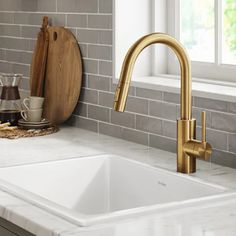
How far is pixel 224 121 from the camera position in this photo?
8.16 feet

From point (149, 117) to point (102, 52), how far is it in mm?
409

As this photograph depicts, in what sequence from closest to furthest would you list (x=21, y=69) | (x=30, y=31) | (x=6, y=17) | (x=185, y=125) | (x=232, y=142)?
(x=185, y=125) < (x=232, y=142) < (x=30, y=31) < (x=21, y=69) < (x=6, y=17)

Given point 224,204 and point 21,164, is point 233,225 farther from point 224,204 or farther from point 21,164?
point 21,164

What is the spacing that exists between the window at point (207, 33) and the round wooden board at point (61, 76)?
42 cm

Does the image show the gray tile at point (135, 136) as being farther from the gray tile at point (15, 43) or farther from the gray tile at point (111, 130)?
the gray tile at point (15, 43)

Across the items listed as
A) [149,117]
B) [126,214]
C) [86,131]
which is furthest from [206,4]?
[126,214]

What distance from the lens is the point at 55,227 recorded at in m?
1.80

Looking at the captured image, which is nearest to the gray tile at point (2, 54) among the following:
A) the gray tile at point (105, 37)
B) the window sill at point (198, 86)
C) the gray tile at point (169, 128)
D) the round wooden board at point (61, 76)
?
the round wooden board at point (61, 76)

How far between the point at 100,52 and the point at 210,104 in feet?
2.43

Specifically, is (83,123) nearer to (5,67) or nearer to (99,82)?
(99,82)

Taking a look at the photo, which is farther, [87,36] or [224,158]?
[87,36]

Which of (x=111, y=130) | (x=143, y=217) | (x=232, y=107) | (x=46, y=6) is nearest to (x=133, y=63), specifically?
(x=232, y=107)

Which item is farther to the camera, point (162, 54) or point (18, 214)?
point (162, 54)

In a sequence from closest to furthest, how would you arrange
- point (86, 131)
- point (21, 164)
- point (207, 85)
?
point (21, 164)
point (207, 85)
point (86, 131)
